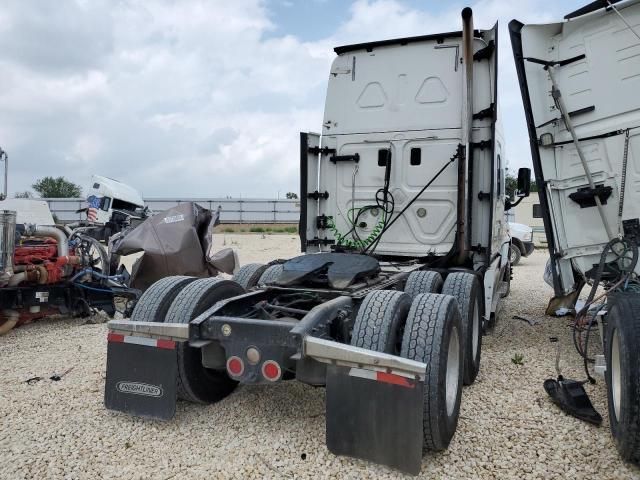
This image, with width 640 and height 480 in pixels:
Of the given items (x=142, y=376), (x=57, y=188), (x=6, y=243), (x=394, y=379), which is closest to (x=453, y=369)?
(x=394, y=379)

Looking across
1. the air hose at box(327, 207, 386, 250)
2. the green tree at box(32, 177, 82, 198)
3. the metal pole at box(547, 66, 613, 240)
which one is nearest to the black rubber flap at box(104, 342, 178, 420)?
the air hose at box(327, 207, 386, 250)

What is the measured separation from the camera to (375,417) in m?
2.62

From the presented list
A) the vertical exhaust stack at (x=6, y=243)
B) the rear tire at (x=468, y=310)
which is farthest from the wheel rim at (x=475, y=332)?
the vertical exhaust stack at (x=6, y=243)

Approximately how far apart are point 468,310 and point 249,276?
201 centimetres

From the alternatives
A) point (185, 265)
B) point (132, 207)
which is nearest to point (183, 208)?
point (185, 265)

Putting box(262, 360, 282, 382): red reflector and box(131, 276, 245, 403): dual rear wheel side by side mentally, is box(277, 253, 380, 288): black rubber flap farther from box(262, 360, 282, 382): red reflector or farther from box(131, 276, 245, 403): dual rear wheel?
box(262, 360, 282, 382): red reflector

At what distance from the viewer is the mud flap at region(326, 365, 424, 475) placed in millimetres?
2545

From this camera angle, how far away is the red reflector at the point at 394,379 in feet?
8.33

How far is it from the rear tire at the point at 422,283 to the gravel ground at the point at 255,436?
0.87m

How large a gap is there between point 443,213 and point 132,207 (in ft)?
19.6

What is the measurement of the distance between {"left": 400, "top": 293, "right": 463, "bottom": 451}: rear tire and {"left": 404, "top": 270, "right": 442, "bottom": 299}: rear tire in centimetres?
→ 89

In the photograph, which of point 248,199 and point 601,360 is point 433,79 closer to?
point 601,360

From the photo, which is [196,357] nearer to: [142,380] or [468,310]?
[142,380]

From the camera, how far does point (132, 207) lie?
9141 mm
